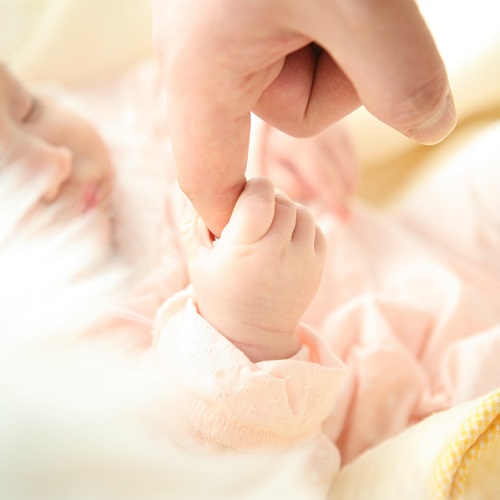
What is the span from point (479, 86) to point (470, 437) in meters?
0.68

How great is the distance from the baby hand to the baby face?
195 mm

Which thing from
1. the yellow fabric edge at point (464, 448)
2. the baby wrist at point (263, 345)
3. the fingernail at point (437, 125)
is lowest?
the yellow fabric edge at point (464, 448)

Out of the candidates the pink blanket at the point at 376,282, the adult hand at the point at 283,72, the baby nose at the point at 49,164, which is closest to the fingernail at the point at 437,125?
the adult hand at the point at 283,72

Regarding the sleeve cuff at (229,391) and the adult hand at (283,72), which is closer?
the adult hand at (283,72)

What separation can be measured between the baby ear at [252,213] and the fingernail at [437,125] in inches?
4.1

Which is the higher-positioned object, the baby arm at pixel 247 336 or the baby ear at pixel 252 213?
the baby ear at pixel 252 213

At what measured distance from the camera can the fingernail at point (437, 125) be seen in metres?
0.32

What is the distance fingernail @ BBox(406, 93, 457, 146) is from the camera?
12.8 inches

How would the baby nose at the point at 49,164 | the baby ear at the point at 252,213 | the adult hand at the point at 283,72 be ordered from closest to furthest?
the adult hand at the point at 283,72 → the baby ear at the point at 252,213 → the baby nose at the point at 49,164

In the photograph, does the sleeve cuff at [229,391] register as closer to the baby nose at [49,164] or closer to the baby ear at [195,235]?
the baby ear at [195,235]

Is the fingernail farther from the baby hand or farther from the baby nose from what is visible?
the baby nose

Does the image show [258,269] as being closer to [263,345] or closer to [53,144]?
[263,345]

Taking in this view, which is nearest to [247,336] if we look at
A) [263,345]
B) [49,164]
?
[263,345]

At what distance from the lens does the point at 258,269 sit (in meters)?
0.42
